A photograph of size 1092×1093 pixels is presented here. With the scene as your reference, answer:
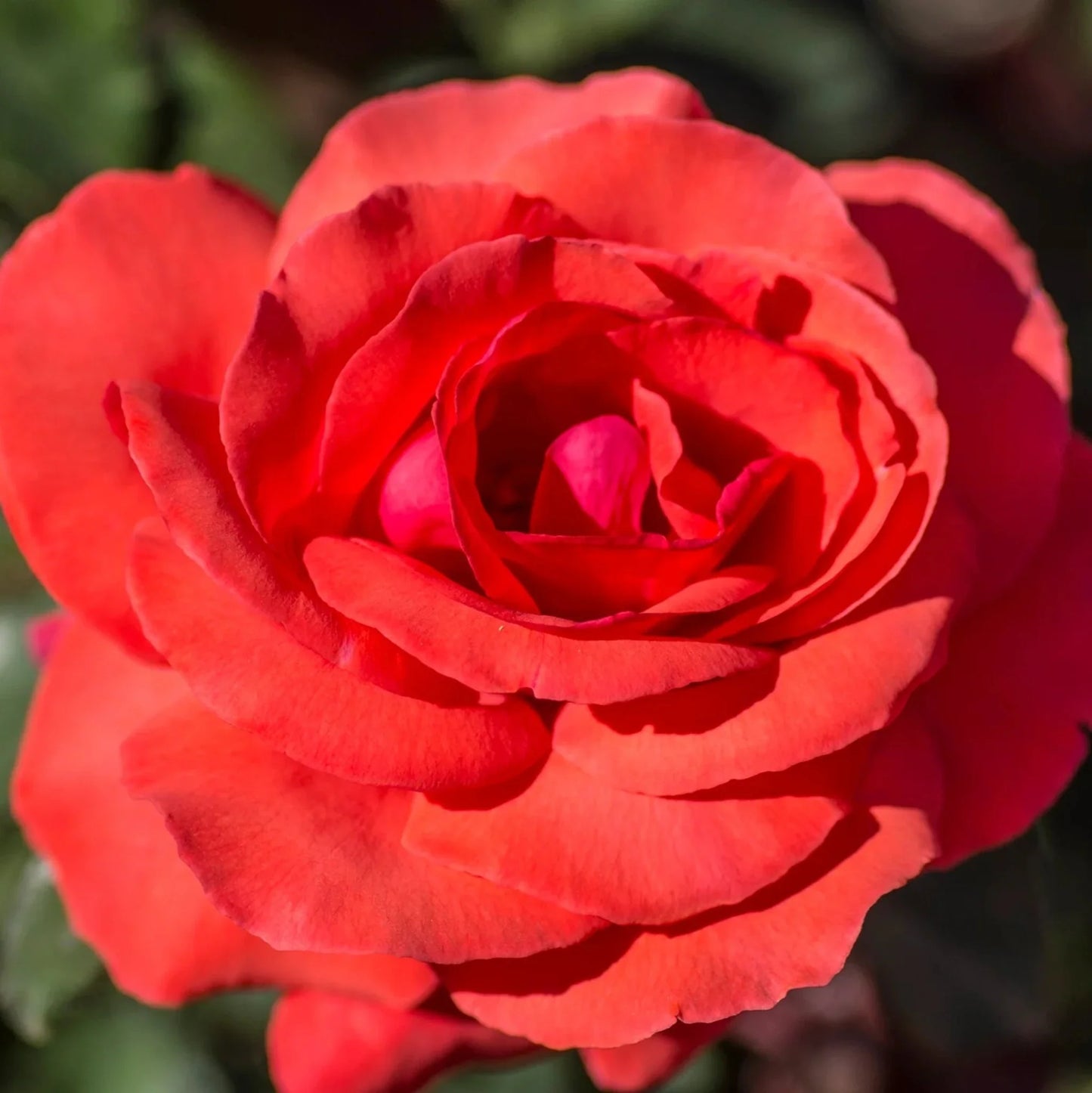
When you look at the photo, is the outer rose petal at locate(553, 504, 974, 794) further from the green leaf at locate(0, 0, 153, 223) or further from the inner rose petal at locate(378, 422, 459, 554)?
the green leaf at locate(0, 0, 153, 223)

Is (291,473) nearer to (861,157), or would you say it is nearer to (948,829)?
(948,829)

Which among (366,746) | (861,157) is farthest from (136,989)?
(861,157)

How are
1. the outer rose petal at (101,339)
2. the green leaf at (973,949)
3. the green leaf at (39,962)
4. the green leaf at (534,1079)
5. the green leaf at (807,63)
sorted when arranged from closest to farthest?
the outer rose petal at (101,339), the green leaf at (39,962), the green leaf at (973,949), the green leaf at (534,1079), the green leaf at (807,63)

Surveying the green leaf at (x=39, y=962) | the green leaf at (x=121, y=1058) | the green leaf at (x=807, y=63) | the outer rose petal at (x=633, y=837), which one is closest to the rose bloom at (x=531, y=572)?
the outer rose petal at (x=633, y=837)

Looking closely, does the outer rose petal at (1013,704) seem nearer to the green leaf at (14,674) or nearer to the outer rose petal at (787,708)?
the outer rose petal at (787,708)

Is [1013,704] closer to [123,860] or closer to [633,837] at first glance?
[633,837]

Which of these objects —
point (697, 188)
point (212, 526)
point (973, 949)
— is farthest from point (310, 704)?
point (973, 949)
